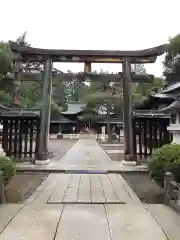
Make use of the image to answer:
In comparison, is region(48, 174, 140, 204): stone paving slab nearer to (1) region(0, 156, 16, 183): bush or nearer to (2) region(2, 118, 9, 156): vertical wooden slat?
(1) region(0, 156, 16, 183): bush

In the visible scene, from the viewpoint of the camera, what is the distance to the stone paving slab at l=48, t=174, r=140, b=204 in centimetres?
748

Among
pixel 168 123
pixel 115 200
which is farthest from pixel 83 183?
pixel 168 123

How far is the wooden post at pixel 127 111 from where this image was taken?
14.8 m

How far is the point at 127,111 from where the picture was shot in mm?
15070

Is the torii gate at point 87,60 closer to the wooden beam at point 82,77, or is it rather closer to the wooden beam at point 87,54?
the wooden beam at point 87,54

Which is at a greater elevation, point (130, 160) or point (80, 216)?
point (130, 160)

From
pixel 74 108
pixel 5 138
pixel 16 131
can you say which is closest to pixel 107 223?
pixel 5 138

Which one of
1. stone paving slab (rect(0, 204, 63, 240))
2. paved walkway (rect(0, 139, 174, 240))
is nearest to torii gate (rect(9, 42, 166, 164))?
paved walkway (rect(0, 139, 174, 240))

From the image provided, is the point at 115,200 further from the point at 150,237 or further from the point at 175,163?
the point at 150,237

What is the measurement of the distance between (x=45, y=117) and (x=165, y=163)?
26.7 ft

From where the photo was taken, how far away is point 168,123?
598 inches

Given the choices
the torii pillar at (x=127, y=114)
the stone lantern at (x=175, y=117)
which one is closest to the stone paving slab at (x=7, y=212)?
the stone lantern at (x=175, y=117)

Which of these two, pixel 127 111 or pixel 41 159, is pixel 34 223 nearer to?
pixel 41 159

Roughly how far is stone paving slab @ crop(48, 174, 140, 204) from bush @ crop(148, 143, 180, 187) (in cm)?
79
